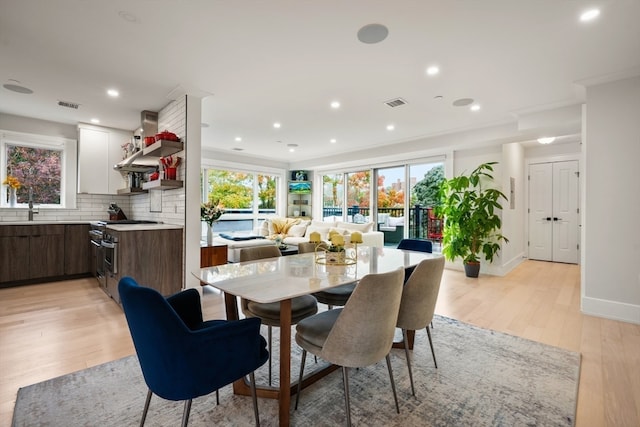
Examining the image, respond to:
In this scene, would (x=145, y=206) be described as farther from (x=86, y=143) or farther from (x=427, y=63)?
(x=427, y=63)

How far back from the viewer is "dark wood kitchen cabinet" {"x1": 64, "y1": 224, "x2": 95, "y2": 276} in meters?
4.45

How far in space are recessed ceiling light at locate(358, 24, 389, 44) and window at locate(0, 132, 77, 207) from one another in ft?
16.8

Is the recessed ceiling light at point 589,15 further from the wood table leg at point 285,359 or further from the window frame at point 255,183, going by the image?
the window frame at point 255,183

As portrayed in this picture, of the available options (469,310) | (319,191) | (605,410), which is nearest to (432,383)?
(605,410)

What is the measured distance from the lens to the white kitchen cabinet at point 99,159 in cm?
467

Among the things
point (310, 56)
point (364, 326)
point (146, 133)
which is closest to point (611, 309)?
point (364, 326)

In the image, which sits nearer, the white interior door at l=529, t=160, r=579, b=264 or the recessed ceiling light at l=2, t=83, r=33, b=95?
the recessed ceiling light at l=2, t=83, r=33, b=95

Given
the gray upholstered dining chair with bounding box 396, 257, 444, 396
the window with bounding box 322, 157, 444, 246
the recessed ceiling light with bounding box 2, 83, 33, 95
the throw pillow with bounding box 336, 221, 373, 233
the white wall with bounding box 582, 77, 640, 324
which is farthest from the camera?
the throw pillow with bounding box 336, 221, 373, 233

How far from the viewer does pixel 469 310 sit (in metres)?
3.43

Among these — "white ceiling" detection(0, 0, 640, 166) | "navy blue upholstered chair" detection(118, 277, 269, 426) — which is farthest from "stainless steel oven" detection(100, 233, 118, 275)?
"navy blue upholstered chair" detection(118, 277, 269, 426)

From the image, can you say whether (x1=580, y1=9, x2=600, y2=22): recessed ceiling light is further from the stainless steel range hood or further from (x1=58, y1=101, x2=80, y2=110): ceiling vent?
(x1=58, y1=101, x2=80, y2=110): ceiling vent

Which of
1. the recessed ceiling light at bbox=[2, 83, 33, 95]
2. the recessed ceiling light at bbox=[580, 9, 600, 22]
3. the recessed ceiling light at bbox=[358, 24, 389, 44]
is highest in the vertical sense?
the recessed ceiling light at bbox=[2, 83, 33, 95]

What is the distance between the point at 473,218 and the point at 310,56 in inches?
147

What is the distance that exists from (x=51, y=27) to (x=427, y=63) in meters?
3.22
